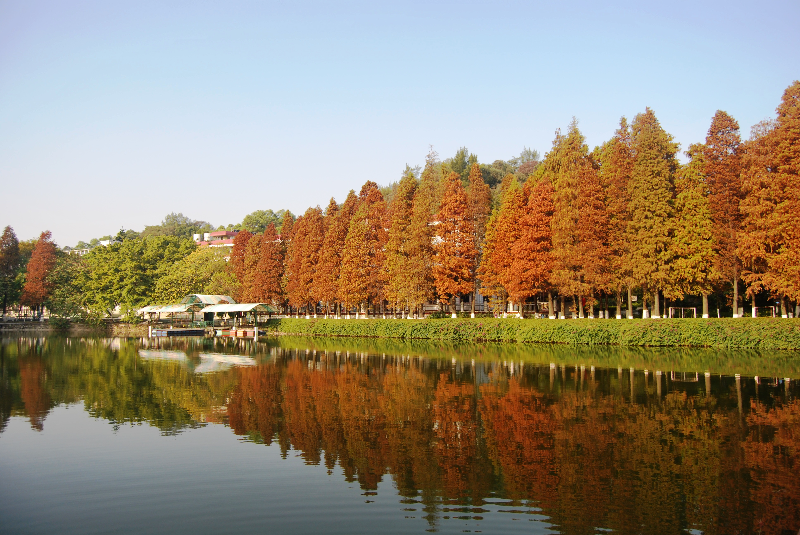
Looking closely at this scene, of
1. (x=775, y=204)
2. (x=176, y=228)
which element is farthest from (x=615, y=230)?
(x=176, y=228)

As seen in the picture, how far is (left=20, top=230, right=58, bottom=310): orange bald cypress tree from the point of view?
73.1 metres

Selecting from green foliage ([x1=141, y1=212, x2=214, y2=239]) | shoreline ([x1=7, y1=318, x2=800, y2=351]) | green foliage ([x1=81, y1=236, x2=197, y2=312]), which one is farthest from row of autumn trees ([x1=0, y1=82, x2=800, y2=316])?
green foliage ([x1=141, y1=212, x2=214, y2=239])

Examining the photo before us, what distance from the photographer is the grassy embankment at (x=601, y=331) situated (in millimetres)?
32094

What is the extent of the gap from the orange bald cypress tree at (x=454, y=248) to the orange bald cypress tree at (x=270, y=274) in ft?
65.5

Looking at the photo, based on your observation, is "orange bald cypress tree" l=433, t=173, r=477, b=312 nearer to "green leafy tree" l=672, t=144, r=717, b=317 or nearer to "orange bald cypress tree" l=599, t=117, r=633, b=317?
"orange bald cypress tree" l=599, t=117, r=633, b=317

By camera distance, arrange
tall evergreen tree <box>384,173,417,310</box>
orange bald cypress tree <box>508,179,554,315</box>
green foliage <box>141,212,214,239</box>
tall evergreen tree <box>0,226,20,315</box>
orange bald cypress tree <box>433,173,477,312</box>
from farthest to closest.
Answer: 1. green foliage <box>141,212,214,239</box>
2. tall evergreen tree <box>0,226,20,315</box>
3. tall evergreen tree <box>384,173,417,310</box>
4. orange bald cypress tree <box>433,173,477,312</box>
5. orange bald cypress tree <box>508,179,554,315</box>

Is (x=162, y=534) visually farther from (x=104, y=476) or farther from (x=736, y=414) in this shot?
(x=736, y=414)

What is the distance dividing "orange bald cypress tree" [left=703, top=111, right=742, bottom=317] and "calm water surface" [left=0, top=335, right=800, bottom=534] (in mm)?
11650

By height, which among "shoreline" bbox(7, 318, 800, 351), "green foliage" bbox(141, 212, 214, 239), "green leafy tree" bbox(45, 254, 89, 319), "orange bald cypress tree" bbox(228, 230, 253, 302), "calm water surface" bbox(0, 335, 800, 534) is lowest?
"calm water surface" bbox(0, 335, 800, 534)

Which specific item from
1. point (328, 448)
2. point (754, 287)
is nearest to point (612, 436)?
point (328, 448)

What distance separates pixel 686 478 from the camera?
11500mm

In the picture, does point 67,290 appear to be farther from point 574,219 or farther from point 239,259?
point 574,219

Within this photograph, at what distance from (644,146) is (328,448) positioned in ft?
111

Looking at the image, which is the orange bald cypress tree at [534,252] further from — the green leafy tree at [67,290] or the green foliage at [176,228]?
the green foliage at [176,228]
